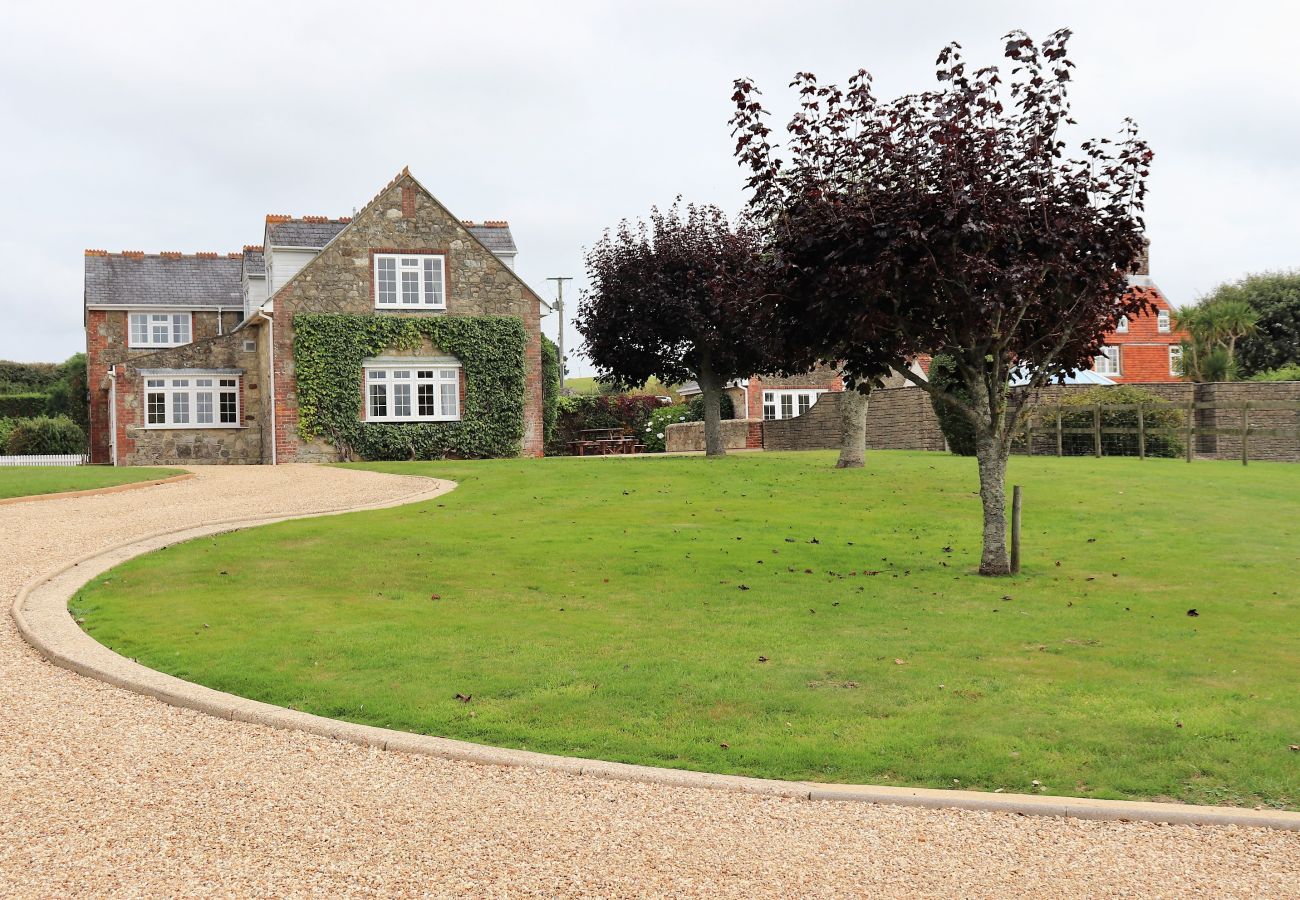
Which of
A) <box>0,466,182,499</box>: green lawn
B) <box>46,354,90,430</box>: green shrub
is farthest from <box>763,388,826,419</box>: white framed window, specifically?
Answer: <box>0,466,182,499</box>: green lawn

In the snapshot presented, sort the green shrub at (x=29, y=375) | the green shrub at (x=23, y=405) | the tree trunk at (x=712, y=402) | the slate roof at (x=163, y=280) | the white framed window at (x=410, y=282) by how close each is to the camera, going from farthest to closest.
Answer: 1. the green shrub at (x=29, y=375)
2. the green shrub at (x=23, y=405)
3. the slate roof at (x=163, y=280)
4. the white framed window at (x=410, y=282)
5. the tree trunk at (x=712, y=402)

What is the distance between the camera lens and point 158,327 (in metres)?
44.1

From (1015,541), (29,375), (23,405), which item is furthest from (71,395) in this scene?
(1015,541)

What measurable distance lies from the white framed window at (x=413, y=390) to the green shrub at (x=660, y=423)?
490 inches

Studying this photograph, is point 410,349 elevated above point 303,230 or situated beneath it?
situated beneath

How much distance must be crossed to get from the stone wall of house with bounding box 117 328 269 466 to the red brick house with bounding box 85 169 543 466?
3cm

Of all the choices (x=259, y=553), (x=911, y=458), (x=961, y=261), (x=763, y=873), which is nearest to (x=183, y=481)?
(x=259, y=553)

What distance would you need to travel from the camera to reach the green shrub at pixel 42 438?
4162 cm

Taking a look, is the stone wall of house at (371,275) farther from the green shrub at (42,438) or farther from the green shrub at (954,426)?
the green shrub at (954,426)

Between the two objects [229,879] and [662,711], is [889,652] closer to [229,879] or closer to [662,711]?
[662,711]

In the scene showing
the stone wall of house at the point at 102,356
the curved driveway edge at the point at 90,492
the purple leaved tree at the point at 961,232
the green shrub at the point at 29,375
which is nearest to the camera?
the purple leaved tree at the point at 961,232

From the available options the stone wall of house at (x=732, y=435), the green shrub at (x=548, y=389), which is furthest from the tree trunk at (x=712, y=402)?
the green shrub at (x=548, y=389)

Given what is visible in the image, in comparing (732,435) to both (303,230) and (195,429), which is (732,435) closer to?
(303,230)

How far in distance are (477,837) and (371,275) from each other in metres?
31.6
